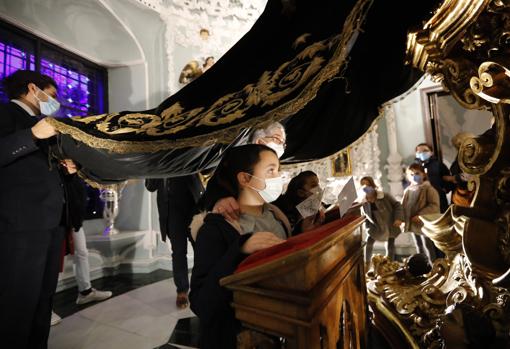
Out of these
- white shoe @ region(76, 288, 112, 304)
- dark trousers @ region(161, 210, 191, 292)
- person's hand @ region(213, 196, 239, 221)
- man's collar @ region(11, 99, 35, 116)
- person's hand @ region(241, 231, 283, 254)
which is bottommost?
white shoe @ region(76, 288, 112, 304)

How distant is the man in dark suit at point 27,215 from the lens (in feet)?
4.39

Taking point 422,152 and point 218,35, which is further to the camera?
point 218,35

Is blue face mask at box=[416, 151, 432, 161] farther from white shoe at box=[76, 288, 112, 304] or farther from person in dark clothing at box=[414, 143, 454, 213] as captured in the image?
white shoe at box=[76, 288, 112, 304]

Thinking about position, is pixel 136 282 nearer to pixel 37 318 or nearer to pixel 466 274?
pixel 37 318

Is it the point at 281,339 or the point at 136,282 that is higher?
the point at 281,339

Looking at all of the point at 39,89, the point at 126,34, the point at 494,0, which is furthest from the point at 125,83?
the point at 494,0

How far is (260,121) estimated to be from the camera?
1007 millimetres

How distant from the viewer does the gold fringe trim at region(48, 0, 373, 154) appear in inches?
36.4

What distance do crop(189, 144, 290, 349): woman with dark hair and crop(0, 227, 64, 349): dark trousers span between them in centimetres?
110

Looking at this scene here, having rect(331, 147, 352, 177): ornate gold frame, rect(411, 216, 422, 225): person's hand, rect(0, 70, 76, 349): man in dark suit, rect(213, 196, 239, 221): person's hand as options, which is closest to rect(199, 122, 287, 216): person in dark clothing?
rect(213, 196, 239, 221): person's hand

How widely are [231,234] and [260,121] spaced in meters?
0.44

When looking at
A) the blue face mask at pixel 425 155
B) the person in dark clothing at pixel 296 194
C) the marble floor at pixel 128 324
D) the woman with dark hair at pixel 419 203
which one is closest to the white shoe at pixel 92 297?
the marble floor at pixel 128 324

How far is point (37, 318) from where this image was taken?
151cm

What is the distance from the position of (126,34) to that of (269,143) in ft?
13.3
